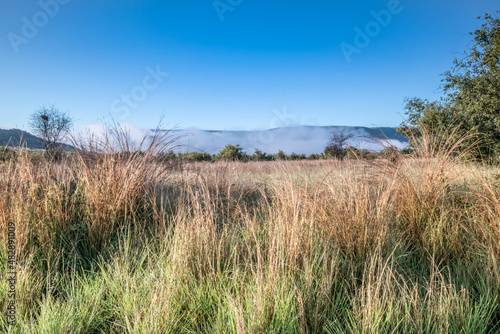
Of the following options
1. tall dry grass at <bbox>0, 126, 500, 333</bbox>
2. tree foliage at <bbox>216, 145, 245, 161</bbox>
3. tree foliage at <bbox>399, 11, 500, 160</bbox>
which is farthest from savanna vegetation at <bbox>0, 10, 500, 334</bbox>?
tree foliage at <bbox>216, 145, 245, 161</bbox>

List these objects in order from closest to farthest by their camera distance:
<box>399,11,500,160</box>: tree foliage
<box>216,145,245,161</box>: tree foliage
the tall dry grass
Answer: the tall dry grass < <box>399,11,500,160</box>: tree foliage < <box>216,145,245,161</box>: tree foliage

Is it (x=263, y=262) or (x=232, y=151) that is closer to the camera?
(x=263, y=262)

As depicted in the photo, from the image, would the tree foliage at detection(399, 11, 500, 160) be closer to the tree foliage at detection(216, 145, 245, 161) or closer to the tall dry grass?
the tall dry grass

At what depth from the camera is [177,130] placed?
156 inches

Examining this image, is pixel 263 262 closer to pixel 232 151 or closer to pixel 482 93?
pixel 482 93

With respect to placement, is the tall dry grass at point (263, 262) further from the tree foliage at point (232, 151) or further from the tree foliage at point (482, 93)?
the tree foliage at point (232, 151)

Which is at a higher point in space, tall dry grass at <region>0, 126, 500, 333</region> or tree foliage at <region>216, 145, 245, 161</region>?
tree foliage at <region>216, 145, 245, 161</region>

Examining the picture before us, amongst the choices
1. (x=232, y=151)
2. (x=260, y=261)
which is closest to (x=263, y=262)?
(x=260, y=261)

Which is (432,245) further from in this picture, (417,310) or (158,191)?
(158,191)

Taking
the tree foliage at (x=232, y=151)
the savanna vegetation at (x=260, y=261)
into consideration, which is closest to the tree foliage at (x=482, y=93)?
the savanna vegetation at (x=260, y=261)

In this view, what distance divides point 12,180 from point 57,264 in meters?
1.45

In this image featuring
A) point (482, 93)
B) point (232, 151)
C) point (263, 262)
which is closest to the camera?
point (263, 262)

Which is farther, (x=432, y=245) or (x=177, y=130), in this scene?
(x=177, y=130)

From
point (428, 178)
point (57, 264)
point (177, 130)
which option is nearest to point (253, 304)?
point (57, 264)
